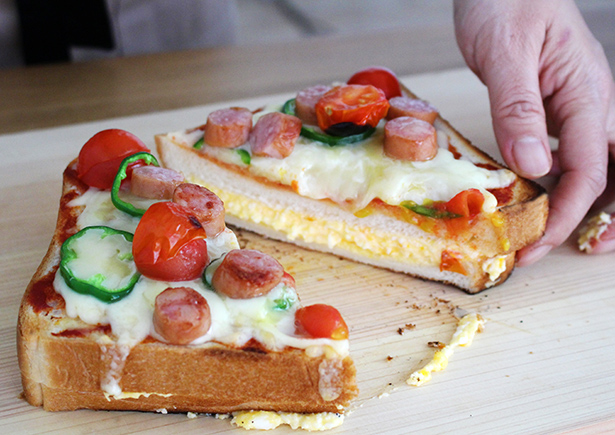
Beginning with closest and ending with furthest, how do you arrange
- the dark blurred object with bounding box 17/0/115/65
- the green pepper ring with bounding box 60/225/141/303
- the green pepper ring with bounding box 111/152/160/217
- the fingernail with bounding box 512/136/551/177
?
the green pepper ring with bounding box 60/225/141/303
the green pepper ring with bounding box 111/152/160/217
the fingernail with bounding box 512/136/551/177
the dark blurred object with bounding box 17/0/115/65

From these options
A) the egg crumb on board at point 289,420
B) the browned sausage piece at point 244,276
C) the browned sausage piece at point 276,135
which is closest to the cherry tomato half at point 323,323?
the browned sausage piece at point 244,276

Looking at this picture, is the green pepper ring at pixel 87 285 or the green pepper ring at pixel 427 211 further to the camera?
the green pepper ring at pixel 427 211

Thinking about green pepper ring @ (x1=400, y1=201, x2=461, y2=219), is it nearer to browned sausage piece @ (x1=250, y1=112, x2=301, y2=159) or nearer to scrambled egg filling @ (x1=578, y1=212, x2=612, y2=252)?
browned sausage piece @ (x1=250, y1=112, x2=301, y2=159)

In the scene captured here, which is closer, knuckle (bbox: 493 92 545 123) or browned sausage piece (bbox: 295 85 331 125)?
knuckle (bbox: 493 92 545 123)

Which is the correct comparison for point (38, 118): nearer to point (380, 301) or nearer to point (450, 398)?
point (380, 301)

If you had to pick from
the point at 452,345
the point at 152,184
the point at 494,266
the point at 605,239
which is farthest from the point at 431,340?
the point at 152,184

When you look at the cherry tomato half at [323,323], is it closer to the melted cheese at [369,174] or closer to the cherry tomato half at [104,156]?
the melted cheese at [369,174]

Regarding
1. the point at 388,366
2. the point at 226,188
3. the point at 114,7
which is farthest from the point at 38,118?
the point at 388,366

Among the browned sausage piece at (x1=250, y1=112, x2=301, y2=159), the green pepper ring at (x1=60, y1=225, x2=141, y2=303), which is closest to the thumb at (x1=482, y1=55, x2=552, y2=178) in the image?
the browned sausage piece at (x1=250, y1=112, x2=301, y2=159)
